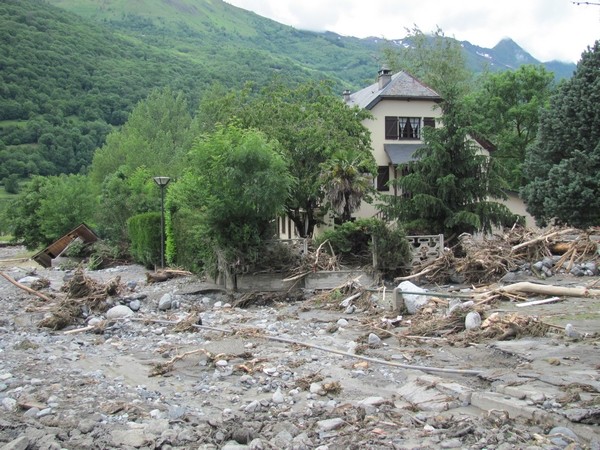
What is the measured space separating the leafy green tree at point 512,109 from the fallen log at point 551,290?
29105mm

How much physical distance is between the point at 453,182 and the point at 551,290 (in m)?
10.9

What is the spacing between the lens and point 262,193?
19297mm

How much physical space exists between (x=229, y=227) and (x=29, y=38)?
131m

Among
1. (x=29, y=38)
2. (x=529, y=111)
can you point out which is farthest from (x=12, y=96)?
(x=529, y=111)

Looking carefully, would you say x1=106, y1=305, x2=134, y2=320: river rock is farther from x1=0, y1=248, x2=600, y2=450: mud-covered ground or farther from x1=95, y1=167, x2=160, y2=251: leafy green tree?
x1=95, y1=167, x2=160, y2=251: leafy green tree

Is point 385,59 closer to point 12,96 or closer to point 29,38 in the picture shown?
point 12,96

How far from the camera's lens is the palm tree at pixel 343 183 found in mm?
27641

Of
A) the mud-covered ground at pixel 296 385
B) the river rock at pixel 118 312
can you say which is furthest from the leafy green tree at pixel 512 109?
the river rock at pixel 118 312

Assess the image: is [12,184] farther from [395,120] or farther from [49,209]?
[395,120]

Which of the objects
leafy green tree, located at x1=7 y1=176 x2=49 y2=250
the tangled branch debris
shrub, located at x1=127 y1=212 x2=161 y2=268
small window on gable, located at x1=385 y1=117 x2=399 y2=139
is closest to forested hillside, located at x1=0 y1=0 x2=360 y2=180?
leafy green tree, located at x1=7 y1=176 x2=49 y2=250

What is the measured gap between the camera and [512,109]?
43.6 meters

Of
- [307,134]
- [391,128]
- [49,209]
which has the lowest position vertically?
[49,209]

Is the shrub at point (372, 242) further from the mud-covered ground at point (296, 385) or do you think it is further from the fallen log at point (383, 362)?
the fallen log at point (383, 362)

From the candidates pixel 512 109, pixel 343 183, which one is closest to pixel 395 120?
pixel 512 109
